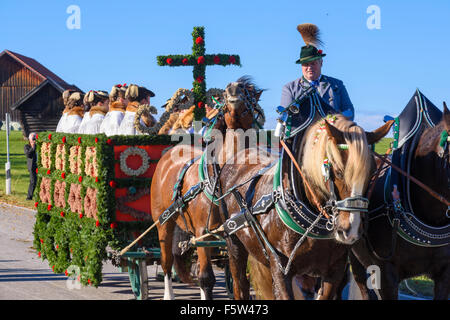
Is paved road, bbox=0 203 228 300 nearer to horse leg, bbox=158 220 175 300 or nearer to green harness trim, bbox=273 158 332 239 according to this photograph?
horse leg, bbox=158 220 175 300

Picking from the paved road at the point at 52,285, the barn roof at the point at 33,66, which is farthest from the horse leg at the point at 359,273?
the barn roof at the point at 33,66

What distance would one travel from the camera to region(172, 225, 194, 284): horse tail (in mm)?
8187

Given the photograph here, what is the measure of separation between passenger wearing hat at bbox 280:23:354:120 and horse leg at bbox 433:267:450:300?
5.02 ft

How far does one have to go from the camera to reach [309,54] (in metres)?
5.96

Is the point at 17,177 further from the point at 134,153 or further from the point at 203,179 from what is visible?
the point at 203,179

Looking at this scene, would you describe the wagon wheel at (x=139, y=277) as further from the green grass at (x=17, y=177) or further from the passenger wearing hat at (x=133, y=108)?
the green grass at (x=17, y=177)

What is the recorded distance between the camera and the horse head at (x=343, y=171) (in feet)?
14.5

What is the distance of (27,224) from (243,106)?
10150 millimetres

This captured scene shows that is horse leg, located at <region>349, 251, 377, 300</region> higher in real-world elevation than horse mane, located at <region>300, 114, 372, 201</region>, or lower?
lower

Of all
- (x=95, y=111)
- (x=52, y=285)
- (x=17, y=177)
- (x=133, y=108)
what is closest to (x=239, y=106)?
(x=133, y=108)

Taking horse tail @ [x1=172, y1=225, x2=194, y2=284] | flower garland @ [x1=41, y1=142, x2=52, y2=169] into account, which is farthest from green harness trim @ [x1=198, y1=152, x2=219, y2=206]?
flower garland @ [x1=41, y1=142, x2=52, y2=169]

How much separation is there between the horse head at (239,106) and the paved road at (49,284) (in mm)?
2914

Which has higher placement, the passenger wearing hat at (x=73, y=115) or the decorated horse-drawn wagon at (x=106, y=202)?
the passenger wearing hat at (x=73, y=115)
